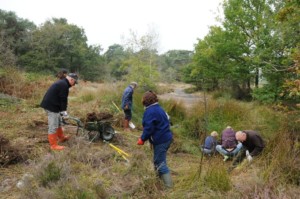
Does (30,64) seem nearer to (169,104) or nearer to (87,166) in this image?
(169,104)

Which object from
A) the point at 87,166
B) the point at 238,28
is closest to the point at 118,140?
the point at 87,166

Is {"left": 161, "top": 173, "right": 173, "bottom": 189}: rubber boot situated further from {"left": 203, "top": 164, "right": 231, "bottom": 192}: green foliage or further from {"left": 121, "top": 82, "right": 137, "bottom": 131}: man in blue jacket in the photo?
{"left": 121, "top": 82, "right": 137, "bottom": 131}: man in blue jacket

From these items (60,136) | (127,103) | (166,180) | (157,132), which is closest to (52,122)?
(60,136)

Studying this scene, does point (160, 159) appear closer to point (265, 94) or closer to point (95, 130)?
point (95, 130)

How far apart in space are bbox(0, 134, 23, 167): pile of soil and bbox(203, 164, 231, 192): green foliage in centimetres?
338

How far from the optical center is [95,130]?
695 cm

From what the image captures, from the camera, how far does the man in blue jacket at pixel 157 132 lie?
14.5 ft

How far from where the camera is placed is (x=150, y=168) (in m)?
4.63

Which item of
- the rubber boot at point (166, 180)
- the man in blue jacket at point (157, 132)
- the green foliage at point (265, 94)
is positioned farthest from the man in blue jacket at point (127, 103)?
the green foliage at point (265, 94)

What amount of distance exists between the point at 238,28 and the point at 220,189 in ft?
66.2

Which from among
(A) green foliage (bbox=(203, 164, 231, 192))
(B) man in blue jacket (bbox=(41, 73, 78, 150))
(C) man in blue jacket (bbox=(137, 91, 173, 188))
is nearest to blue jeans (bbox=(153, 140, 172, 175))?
(C) man in blue jacket (bbox=(137, 91, 173, 188))

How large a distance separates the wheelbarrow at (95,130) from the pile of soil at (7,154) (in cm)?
164

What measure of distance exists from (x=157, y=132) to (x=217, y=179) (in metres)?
1.12

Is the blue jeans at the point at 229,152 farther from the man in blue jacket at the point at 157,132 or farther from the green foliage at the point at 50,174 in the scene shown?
the green foliage at the point at 50,174
